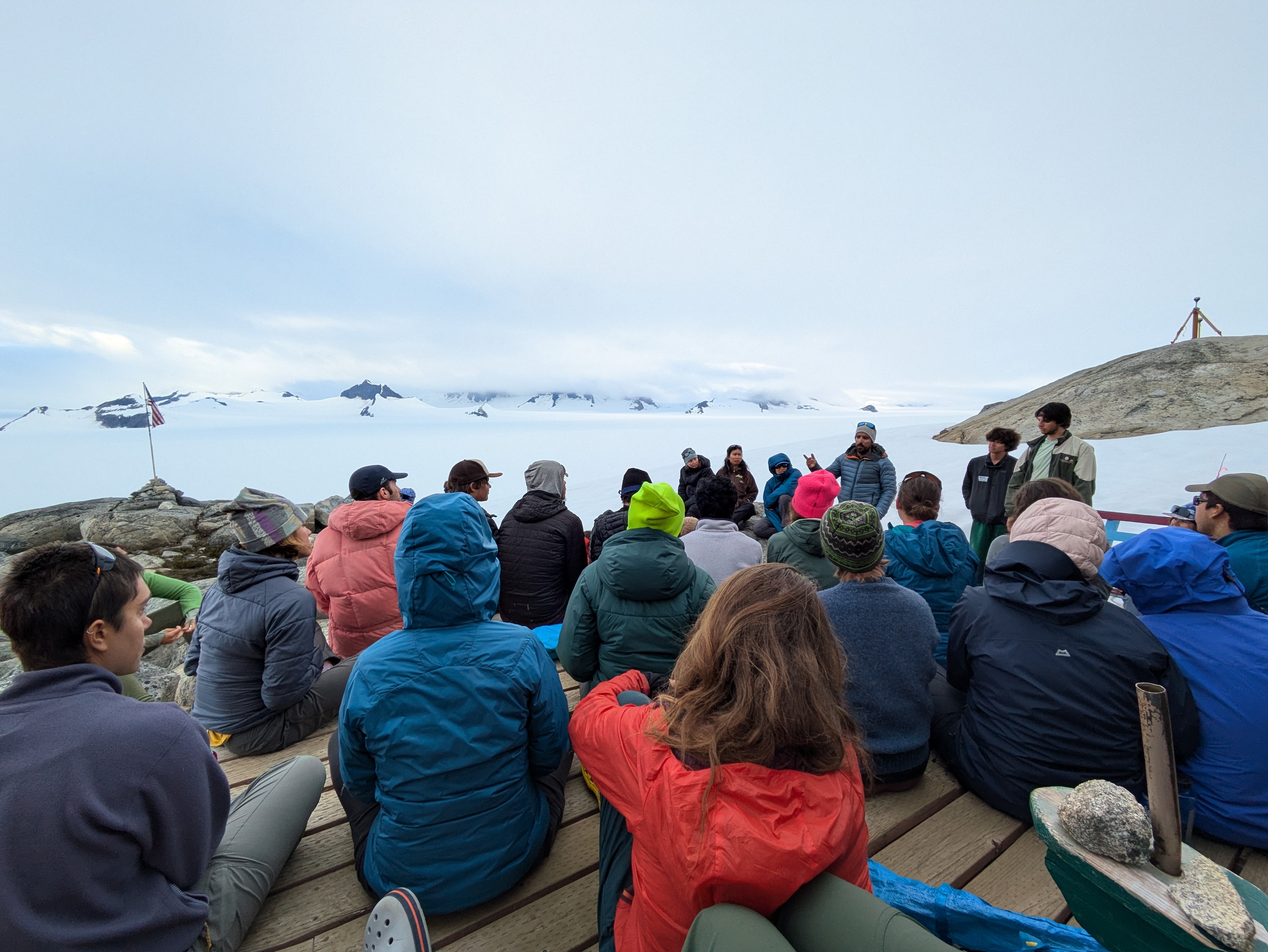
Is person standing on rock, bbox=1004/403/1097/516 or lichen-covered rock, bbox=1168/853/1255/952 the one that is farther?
person standing on rock, bbox=1004/403/1097/516

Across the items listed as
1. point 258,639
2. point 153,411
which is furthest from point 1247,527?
point 153,411

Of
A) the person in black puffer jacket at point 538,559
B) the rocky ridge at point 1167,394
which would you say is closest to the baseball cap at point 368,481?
the person in black puffer jacket at point 538,559

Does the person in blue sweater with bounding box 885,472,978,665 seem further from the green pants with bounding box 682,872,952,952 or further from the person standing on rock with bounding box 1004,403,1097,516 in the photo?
the person standing on rock with bounding box 1004,403,1097,516

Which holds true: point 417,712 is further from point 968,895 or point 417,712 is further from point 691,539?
point 691,539

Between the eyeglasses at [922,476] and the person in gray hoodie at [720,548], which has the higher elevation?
the eyeglasses at [922,476]

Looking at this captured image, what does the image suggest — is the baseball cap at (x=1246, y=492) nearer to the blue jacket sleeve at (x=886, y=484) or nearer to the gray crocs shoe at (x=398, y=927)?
the blue jacket sleeve at (x=886, y=484)

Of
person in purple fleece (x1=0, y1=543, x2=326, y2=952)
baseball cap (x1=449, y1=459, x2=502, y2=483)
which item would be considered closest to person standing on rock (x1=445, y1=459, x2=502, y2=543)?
baseball cap (x1=449, y1=459, x2=502, y2=483)

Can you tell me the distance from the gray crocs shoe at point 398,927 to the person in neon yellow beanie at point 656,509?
1423 mm

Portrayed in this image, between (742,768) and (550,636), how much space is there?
238 centimetres

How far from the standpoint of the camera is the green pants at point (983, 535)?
202 inches

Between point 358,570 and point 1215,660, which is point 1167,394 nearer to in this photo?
point 1215,660

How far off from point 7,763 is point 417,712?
77cm

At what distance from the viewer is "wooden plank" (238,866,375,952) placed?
5.04 feet

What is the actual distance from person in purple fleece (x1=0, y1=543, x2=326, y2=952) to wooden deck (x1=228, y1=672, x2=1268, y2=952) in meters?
0.26
